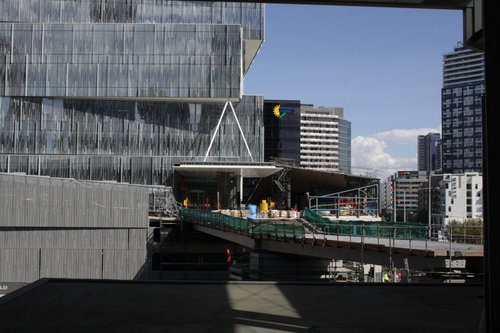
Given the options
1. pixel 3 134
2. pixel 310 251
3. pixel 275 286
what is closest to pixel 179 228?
pixel 3 134

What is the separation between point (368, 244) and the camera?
2767cm

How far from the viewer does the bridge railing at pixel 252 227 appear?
3425cm

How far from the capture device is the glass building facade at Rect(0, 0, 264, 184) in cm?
8425

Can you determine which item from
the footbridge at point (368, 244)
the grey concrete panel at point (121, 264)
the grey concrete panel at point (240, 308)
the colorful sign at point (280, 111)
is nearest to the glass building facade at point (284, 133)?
the colorful sign at point (280, 111)

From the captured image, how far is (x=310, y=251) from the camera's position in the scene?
32.8 metres

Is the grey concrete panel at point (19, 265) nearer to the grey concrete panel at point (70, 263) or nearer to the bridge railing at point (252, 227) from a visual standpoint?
the grey concrete panel at point (70, 263)

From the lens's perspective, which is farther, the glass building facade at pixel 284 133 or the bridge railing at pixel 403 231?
the glass building facade at pixel 284 133

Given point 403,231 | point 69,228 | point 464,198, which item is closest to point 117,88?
point 69,228

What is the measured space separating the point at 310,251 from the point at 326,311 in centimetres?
2208

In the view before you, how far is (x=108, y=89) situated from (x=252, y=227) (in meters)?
50.6

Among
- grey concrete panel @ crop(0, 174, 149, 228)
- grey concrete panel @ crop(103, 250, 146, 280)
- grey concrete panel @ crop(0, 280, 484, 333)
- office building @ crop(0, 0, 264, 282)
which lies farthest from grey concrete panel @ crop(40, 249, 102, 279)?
office building @ crop(0, 0, 264, 282)

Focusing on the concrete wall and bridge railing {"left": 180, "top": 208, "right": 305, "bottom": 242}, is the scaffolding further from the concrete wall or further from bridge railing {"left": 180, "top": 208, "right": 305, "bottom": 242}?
the concrete wall

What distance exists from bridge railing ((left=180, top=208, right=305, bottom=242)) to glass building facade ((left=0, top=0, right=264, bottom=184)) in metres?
25.0

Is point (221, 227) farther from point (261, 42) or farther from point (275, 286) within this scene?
point (261, 42)
